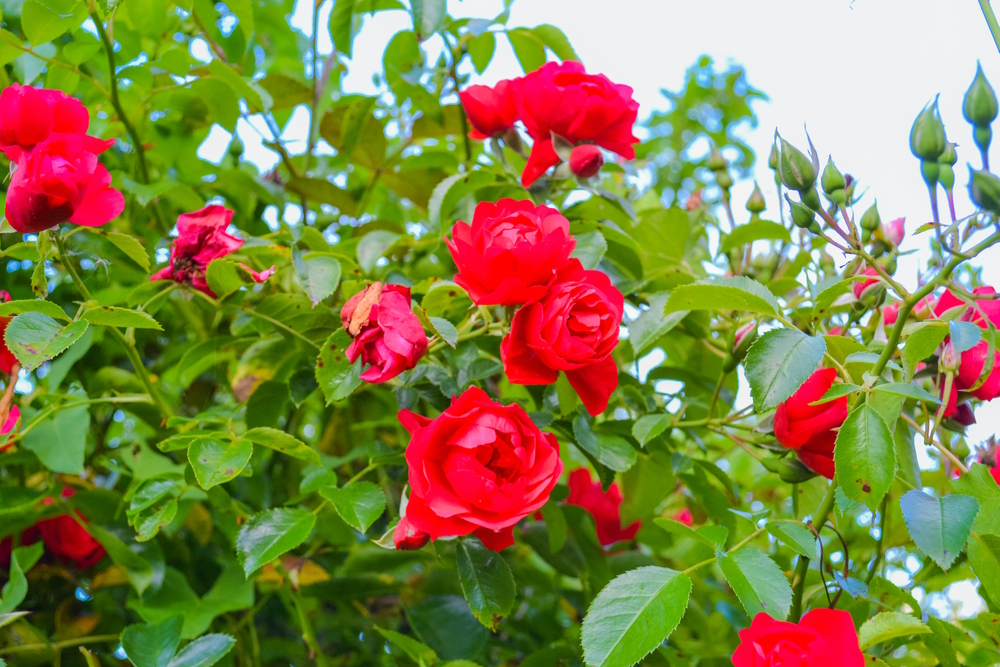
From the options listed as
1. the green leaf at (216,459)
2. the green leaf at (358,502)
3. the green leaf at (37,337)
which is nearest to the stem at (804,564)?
the green leaf at (358,502)

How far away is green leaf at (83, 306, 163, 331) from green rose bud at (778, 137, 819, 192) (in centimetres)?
46

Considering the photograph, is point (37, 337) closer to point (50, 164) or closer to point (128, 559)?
point (50, 164)

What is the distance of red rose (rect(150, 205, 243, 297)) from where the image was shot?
0.68m

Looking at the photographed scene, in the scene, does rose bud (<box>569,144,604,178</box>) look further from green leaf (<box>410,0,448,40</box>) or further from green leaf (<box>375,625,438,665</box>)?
green leaf (<box>375,625,438,665</box>)

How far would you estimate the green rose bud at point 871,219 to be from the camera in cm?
63

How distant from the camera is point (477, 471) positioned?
0.53m

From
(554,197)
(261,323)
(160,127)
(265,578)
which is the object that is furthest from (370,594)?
(160,127)

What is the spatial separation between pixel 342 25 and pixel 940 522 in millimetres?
746

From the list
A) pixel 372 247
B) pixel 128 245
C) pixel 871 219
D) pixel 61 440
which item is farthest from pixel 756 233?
pixel 61 440

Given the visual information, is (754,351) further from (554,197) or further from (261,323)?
(261,323)

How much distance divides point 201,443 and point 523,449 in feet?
0.85

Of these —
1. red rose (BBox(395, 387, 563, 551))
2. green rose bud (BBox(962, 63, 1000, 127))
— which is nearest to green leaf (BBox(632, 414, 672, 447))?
red rose (BBox(395, 387, 563, 551))

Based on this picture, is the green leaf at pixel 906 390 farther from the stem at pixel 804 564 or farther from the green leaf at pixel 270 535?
the green leaf at pixel 270 535

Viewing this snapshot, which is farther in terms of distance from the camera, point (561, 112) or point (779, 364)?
point (561, 112)
